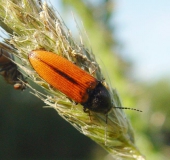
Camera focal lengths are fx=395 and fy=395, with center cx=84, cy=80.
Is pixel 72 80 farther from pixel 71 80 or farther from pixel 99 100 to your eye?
pixel 99 100

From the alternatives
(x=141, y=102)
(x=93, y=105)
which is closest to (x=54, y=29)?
(x=93, y=105)

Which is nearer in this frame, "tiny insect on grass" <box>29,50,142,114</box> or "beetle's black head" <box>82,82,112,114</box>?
"tiny insect on grass" <box>29,50,142,114</box>

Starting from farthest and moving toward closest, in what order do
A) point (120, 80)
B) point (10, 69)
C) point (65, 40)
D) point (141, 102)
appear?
point (120, 80), point (141, 102), point (10, 69), point (65, 40)

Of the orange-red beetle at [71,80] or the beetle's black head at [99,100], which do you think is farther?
the beetle's black head at [99,100]

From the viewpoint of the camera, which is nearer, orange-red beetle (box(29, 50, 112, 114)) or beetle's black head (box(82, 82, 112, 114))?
orange-red beetle (box(29, 50, 112, 114))

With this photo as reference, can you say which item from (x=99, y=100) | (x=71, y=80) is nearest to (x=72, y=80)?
(x=71, y=80)

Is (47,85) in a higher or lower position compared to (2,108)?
lower

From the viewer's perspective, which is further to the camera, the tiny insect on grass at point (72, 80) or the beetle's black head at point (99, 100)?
the beetle's black head at point (99, 100)

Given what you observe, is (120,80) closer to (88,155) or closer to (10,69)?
(10,69)
